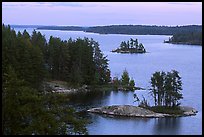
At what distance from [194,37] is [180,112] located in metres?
63.3

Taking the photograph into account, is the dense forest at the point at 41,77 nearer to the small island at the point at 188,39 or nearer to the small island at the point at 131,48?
the small island at the point at 131,48

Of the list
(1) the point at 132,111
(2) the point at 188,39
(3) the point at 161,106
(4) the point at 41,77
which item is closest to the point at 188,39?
(2) the point at 188,39

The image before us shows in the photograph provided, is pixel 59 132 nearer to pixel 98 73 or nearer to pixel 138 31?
pixel 98 73

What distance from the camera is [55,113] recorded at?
772 cm

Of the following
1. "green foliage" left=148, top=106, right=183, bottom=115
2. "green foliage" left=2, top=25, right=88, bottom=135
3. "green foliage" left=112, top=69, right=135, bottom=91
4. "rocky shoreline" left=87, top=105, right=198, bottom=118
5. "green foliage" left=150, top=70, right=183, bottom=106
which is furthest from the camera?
"green foliage" left=112, top=69, right=135, bottom=91

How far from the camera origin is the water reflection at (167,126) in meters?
18.0

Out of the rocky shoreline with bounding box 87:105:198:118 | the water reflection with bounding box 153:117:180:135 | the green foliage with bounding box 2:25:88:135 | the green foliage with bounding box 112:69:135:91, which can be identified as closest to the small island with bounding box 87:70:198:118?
the rocky shoreline with bounding box 87:105:198:118

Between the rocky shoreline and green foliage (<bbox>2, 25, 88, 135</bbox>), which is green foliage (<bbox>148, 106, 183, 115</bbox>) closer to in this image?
the rocky shoreline

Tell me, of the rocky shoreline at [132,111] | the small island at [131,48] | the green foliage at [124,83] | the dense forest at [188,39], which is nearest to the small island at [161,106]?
the rocky shoreline at [132,111]

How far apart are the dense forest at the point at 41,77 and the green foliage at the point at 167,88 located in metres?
6.81

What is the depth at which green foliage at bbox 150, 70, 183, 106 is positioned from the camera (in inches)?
912

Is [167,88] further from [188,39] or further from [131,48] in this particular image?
[188,39]

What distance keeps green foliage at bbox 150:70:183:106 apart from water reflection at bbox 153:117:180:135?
2.16 m

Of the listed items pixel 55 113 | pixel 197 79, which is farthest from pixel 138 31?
pixel 55 113
